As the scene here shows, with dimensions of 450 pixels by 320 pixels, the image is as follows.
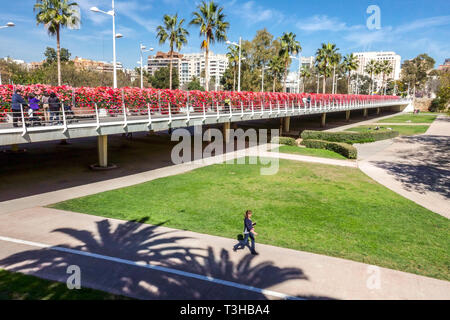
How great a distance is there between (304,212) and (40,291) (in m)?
9.89

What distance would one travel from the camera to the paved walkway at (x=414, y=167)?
16.9m

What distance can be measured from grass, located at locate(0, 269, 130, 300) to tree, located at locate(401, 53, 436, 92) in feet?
463

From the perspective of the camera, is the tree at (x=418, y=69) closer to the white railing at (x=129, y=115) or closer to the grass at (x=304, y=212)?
the white railing at (x=129, y=115)

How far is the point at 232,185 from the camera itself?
1762 cm

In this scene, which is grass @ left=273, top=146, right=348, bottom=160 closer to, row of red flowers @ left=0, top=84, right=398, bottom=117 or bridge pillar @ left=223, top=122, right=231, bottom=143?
bridge pillar @ left=223, top=122, right=231, bottom=143

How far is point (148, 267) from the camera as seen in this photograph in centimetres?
874

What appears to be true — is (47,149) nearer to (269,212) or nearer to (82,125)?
(82,125)

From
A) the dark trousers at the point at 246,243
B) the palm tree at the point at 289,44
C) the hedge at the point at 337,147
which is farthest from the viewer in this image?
the palm tree at the point at 289,44

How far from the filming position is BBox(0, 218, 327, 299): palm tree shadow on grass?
7.69 meters

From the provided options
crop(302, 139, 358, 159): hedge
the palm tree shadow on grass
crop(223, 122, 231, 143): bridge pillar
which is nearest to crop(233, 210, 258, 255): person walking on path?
the palm tree shadow on grass

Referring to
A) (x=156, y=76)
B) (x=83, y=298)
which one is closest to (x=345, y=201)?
(x=83, y=298)

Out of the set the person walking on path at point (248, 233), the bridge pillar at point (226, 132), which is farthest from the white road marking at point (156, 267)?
the bridge pillar at point (226, 132)

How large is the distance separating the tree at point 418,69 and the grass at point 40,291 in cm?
14125

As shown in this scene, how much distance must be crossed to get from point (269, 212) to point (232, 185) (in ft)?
14.7
